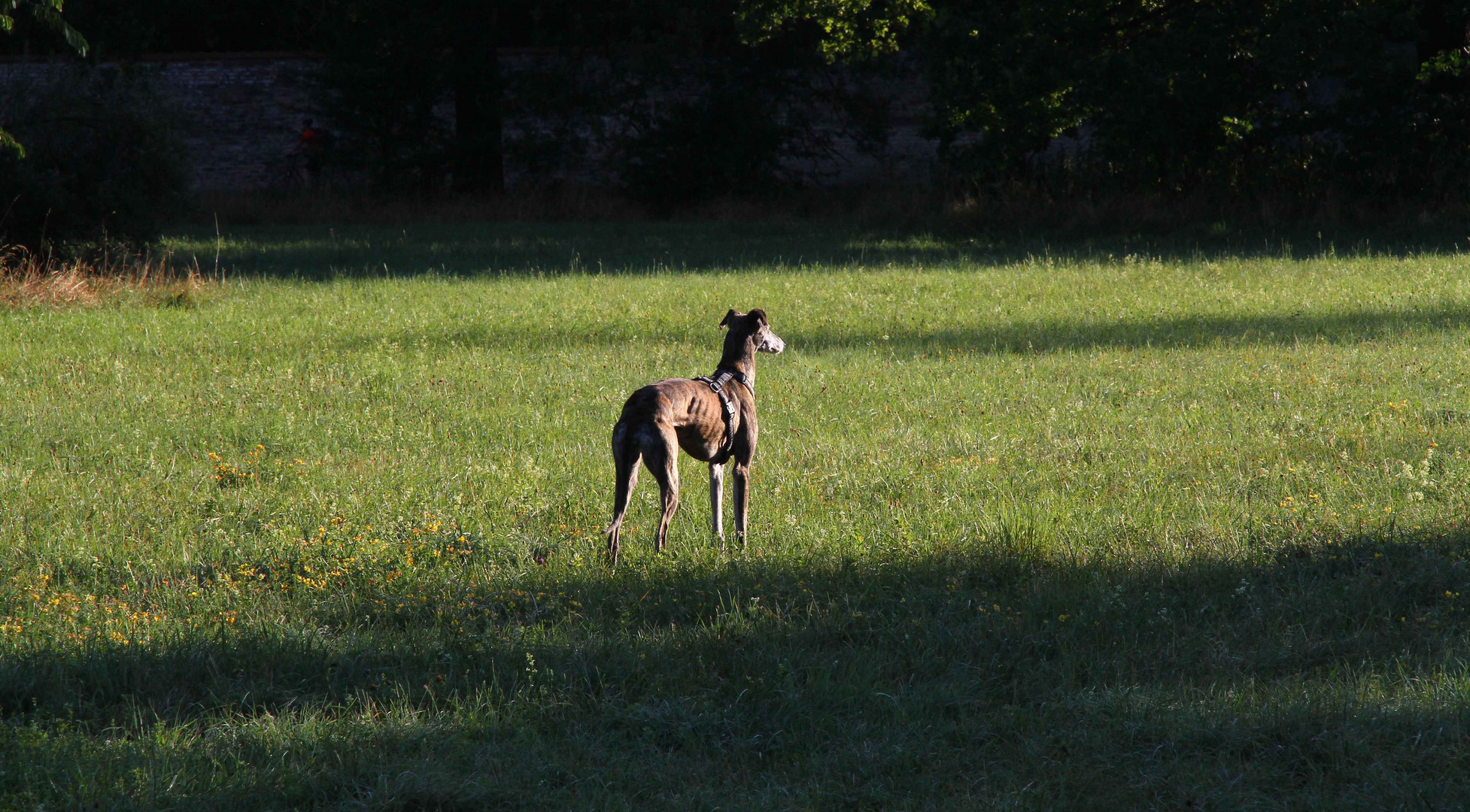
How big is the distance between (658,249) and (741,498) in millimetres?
16934

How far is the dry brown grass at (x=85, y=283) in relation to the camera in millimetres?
15173

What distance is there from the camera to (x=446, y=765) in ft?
13.9

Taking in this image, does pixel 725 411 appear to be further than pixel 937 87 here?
No

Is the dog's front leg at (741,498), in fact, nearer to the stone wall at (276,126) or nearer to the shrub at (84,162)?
the shrub at (84,162)

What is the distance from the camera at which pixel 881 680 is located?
16.3ft

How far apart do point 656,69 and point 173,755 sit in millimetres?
27734

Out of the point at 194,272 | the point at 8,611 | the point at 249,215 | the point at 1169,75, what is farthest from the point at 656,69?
the point at 8,611

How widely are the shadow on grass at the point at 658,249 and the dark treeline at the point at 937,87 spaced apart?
9.84ft

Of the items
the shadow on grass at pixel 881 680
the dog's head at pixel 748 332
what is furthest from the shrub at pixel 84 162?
the shadow on grass at pixel 881 680

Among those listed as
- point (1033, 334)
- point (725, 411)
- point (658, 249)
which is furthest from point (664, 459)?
point (658, 249)

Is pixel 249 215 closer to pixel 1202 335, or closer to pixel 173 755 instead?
pixel 1202 335

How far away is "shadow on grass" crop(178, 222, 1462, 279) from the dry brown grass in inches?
85.3

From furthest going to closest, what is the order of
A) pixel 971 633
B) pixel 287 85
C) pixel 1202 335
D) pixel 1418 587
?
pixel 287 85, pixel 1202 335, pixel 1418 587, pixel 971 633

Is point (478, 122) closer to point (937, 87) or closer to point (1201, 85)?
point (937, 87)
